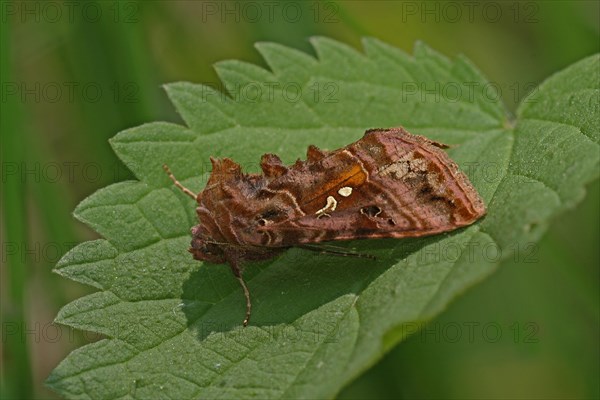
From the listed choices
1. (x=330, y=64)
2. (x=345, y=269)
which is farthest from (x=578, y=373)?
(x=330, y=64)

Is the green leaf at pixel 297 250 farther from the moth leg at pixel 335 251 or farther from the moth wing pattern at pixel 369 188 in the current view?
the moth wing pattern at pixel 369 188

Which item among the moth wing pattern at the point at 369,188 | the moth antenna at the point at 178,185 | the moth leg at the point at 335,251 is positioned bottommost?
the moth leg at the point at 335,251

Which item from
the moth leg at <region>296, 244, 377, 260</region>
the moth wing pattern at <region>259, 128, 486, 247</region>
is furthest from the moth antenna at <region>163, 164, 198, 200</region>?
the moth leg at <region>296, 244, 377, 260</region>

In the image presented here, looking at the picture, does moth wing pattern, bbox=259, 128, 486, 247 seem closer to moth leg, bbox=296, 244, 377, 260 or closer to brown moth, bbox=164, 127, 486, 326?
brown moth, bbox=164, 127, 486, 326

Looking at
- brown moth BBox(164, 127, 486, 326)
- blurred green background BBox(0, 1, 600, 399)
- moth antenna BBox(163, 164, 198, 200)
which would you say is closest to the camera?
brown moth BBox(164, 127, 486, 326)

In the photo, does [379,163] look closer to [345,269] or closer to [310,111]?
[345,269]

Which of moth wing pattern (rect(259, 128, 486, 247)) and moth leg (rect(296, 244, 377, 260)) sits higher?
moth wing pattern (rect(259, 128, 486, 247))

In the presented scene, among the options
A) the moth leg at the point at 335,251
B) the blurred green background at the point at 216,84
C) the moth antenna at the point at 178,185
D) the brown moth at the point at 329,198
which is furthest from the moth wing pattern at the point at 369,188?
the blurred green background at the point at 216,84
